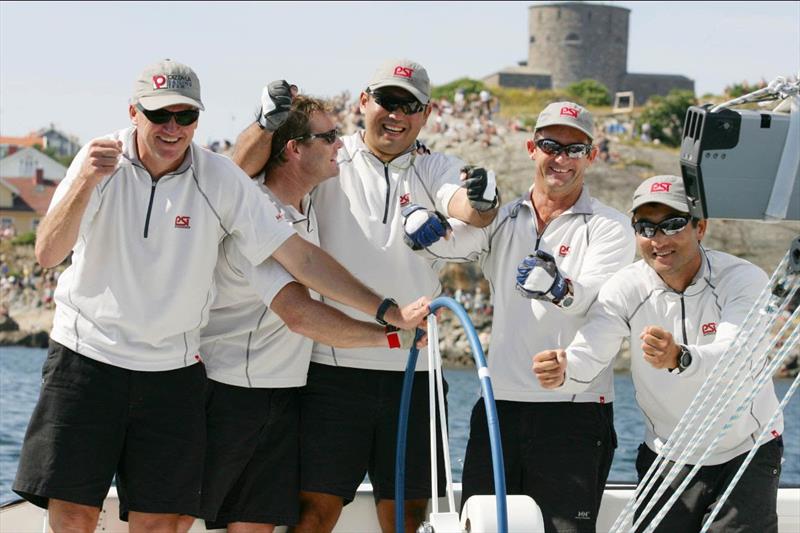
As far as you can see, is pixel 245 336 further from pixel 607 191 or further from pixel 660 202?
pixel 607 191

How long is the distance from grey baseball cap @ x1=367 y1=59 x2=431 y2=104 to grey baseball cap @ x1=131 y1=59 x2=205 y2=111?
93 centimetres

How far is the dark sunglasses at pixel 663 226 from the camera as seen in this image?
4.40 meters

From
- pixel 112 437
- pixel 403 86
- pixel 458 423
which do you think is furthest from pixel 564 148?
pixel 458 423

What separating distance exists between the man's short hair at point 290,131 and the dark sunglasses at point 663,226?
4.45 ft

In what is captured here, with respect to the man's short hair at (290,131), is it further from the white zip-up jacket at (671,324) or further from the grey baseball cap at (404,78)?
the white zip-up jacket at (671,324)

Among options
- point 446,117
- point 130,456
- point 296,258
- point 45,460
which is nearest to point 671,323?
point 296,258

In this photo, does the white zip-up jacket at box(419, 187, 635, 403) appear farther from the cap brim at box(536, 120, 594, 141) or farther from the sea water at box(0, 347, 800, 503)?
the sea water at box(0, 347, 800, 503)

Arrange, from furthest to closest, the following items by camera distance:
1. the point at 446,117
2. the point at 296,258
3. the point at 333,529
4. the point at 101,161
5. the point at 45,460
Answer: the point at 446,117, the point at 333,529, the point at 296,258, the point at 45,460, the point at 101,161

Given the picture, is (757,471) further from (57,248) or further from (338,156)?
(57,248)

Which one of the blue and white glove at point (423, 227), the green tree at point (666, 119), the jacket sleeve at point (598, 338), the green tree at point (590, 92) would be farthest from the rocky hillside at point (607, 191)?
the blue and white glove at point (423, 227)

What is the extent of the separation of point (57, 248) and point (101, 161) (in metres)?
0.35

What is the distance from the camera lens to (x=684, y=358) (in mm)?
4141

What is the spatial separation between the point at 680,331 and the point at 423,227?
1.06 metres

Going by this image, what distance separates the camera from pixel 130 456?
424 centimetres
